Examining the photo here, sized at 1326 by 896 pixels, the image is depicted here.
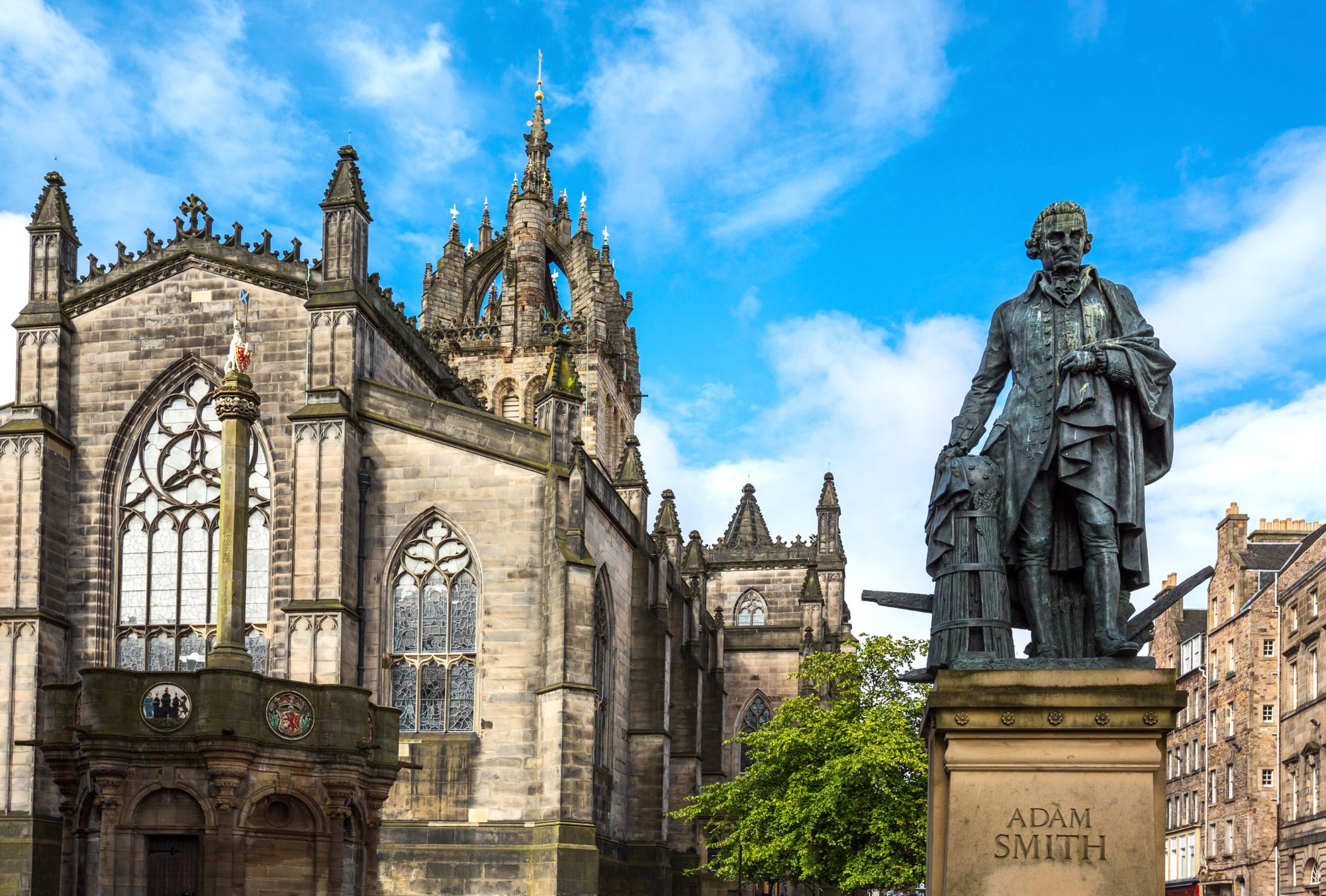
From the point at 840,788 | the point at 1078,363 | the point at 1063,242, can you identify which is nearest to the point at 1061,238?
the point at 1063,242

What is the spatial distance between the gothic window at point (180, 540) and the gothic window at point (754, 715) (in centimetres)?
2968

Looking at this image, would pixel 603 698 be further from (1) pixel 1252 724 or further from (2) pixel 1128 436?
(1) pixel 1252 724

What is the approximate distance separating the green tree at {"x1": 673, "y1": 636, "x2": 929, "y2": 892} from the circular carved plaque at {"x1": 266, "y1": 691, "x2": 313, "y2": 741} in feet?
40.2

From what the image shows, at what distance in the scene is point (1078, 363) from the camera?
6.62 meters

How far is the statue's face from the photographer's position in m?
6.98

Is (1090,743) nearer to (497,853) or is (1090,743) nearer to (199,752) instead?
(199,752)

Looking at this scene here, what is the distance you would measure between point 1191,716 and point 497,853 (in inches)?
1652

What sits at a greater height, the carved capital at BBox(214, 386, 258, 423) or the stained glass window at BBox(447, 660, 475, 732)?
the carved capital at BBox(214, 386, 258, 423)

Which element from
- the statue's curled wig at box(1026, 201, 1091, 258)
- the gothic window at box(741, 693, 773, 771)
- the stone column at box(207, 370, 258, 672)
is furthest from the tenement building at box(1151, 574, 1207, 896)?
the statue's curled wig at box(1026, 201, 1091, 258)

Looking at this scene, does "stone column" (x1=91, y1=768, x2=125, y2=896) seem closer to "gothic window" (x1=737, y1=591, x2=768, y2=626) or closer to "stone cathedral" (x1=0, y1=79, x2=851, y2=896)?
"stone cathedral" (x1=0, y1=79, x2=851, y2=896)

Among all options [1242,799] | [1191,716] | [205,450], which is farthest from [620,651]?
[1191,716]

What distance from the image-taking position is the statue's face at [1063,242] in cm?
698

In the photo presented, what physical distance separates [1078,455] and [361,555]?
24269 millimetres

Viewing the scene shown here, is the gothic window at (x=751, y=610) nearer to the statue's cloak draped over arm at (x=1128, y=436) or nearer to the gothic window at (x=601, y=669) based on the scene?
the gothic window at (x=601, y=669)
